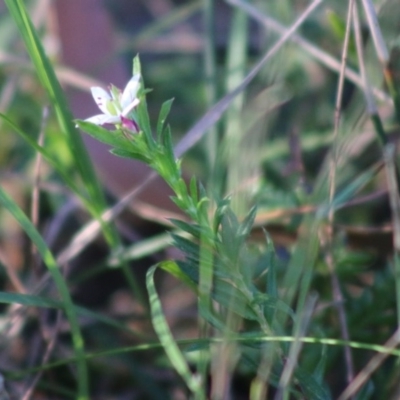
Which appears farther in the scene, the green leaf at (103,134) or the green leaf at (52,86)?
the green leaf at (52,86)

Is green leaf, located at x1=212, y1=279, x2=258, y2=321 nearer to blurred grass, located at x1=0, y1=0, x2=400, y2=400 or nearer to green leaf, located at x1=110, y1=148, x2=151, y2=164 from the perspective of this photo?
blurred grass, located at x1=0, y1=0, x2=400, y2=400

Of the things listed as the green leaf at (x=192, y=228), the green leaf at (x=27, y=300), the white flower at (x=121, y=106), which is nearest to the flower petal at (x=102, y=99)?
the white flower at (x=121, y=106)

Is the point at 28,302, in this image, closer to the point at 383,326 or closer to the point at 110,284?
the point at 383,326

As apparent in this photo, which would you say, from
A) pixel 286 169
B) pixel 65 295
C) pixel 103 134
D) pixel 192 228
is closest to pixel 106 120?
pixel 103 134

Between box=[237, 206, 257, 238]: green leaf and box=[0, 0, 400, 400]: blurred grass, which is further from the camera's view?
box=[0, 0, 400, 400]: blurred grass

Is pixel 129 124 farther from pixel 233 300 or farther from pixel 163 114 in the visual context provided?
pixel 233 300

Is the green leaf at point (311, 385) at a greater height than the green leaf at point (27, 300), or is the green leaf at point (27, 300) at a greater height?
the green leaf at point (27, 300)

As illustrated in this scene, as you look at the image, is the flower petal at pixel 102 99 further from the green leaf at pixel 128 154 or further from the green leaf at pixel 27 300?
the green leaf at pixel 27 300

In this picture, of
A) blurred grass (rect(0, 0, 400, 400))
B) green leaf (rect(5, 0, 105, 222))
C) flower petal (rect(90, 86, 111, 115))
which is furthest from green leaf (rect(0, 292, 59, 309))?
flower petal (rect(90, 86, 111, 115))
